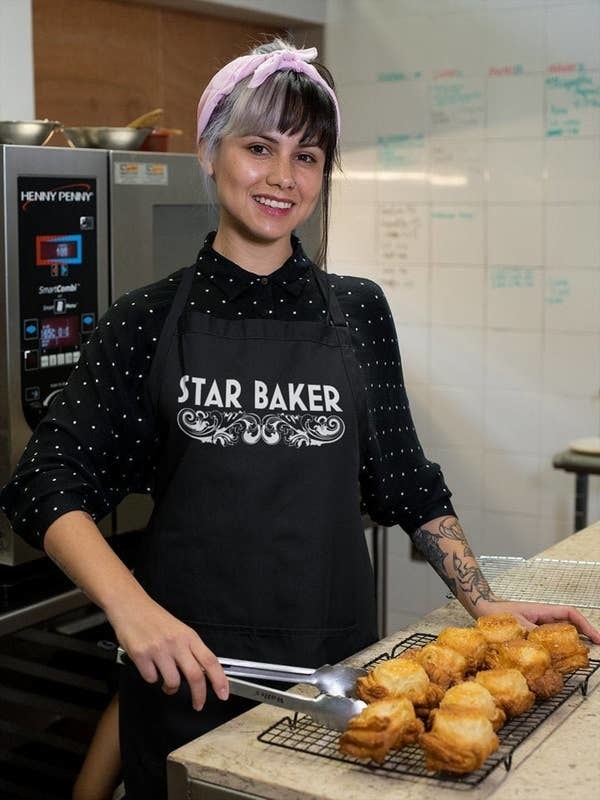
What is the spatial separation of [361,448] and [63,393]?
45cm

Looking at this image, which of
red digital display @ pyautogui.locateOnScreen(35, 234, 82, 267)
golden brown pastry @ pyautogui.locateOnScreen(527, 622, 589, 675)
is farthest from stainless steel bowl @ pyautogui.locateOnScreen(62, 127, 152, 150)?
golden brown pastry @ pyautogui.locateOnScreen(527, 622, 589, 675)

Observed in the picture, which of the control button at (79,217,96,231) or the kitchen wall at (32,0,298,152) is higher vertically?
the kitchen wall at (32,0,298,152)

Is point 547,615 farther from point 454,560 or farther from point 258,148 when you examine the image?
point 258,148

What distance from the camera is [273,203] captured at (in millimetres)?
1725

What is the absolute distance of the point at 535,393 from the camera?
165 inches

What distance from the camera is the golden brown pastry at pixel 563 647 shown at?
1.47 meters

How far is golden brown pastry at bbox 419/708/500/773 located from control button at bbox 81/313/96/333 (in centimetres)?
150

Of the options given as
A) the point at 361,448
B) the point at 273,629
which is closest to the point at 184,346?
the point at 361,448

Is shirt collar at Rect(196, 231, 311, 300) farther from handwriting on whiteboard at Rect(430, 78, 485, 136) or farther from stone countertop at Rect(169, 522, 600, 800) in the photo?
handwriting on whiteboard at Rect(430, 78, 485, 136)

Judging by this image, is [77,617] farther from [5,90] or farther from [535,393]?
[535,393]

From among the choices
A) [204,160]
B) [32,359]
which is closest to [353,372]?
[204,160]

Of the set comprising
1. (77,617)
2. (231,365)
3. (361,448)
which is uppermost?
(231,365)

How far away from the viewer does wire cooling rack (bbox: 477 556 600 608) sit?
185cm

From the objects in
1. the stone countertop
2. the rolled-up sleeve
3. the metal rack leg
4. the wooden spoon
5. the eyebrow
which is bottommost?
the metal rack leg
